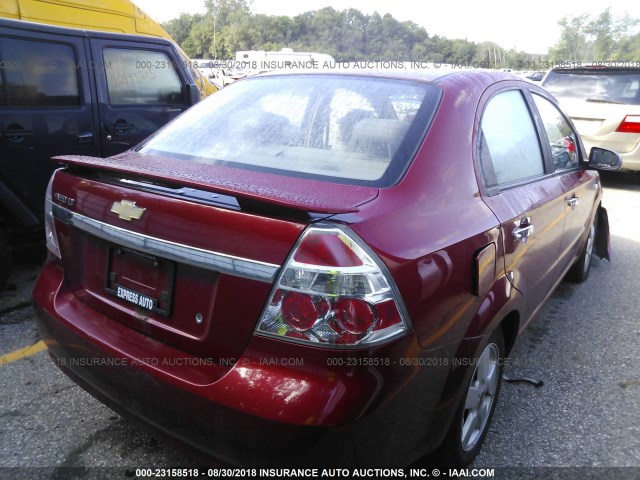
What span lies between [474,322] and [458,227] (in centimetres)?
35

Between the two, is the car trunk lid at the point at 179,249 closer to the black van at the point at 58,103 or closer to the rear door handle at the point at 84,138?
the black van at the point at 58,103

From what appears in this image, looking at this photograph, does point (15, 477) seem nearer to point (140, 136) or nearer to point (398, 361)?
point (398, 361)

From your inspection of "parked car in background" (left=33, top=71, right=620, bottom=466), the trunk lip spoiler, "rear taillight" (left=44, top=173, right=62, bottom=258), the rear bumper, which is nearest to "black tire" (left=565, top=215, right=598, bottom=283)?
"parked car in background" (left=33, top=71, right=620, bottom=466)

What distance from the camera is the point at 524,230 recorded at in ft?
7.79

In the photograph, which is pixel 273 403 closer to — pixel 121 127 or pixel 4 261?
pixel 4 261

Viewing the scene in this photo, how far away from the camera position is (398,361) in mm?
1562

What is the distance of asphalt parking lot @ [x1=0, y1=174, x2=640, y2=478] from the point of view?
2256mm

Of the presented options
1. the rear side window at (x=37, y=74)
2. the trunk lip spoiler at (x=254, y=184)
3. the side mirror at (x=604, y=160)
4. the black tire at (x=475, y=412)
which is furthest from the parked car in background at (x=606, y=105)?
the trunk lip spoiler at (x=254, y=184)

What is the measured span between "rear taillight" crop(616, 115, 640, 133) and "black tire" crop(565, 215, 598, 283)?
4201 mm

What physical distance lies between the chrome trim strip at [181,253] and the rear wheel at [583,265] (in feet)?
11.1

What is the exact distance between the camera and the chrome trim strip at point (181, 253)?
5.08 ft

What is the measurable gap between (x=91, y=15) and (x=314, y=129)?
6.26m

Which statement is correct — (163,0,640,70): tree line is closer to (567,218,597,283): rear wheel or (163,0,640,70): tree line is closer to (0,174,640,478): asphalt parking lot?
(567,218,597,283): rear wheel

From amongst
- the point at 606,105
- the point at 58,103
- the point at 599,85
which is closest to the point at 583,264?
the point at 58,103
